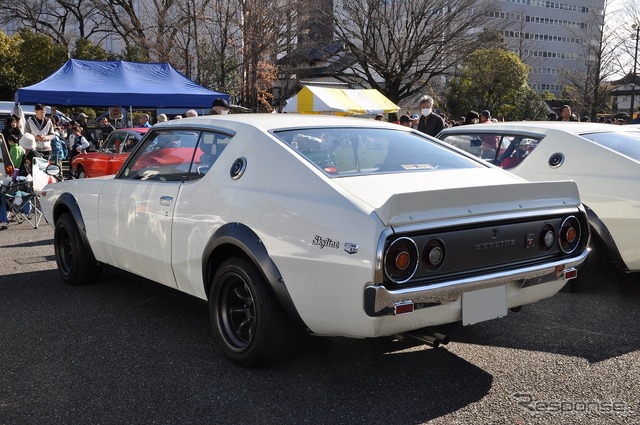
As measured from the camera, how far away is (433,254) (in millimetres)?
3018

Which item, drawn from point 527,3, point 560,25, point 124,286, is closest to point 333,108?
point 124,286

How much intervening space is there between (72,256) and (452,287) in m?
3.75

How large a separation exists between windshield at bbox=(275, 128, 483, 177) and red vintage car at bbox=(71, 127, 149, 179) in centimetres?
804

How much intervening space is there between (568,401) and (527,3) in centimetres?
7555

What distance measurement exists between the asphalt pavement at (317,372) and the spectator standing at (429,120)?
174 inches

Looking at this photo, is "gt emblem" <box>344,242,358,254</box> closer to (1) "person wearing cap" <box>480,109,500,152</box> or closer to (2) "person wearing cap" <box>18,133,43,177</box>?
(1) "person wearing cap" <box>480,109,500,152</box>

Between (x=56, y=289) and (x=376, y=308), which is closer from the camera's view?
(x=376, y=308)

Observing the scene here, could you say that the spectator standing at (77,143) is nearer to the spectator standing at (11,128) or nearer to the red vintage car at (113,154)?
the red vintage car at (113,154)

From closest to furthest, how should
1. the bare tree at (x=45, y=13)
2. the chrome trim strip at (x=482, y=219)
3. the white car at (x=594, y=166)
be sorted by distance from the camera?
the chrome trim strip at (x=482, y=219) < the white car at (x=594, y=166) < the bare tree at (x=45, y=13)

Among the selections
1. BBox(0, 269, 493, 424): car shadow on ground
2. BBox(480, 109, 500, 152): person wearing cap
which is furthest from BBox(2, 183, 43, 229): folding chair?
BBox(480, 109, 500, 152): person wearing cap

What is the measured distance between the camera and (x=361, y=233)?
9.42ft

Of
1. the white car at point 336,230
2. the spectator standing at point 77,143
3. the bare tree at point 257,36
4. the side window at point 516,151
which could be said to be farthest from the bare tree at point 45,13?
the white car at point 336,230

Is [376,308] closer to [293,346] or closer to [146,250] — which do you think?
[293,346]

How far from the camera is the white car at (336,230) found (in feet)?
9.64
